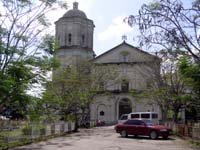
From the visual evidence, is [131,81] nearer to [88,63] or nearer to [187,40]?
[88,63]

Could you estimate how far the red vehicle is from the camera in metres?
27.4

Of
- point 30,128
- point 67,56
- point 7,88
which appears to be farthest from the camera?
point 67,56

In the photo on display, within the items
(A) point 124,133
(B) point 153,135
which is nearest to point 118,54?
(A) point 124,133

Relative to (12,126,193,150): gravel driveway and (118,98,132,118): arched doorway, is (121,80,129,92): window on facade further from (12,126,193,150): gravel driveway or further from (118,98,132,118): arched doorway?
(12,126,193,150): gravel driveway

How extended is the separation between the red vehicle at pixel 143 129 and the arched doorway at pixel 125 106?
30503 millimetres

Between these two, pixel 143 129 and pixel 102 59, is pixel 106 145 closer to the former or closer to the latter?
pixel 143 129

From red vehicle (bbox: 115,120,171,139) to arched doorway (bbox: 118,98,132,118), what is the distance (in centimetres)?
3050

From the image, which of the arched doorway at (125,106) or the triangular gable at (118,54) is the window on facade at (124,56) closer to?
the triangular gable at (118,54)

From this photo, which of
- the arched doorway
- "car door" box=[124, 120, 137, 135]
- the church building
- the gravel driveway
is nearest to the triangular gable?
the church building

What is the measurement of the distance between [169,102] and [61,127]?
1045 centimetres

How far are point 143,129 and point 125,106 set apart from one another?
32040 millimetres

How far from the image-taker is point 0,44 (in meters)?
19.5

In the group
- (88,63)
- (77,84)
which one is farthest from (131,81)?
(77,84)

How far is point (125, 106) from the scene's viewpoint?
60.2 metres
